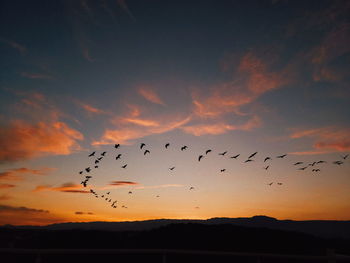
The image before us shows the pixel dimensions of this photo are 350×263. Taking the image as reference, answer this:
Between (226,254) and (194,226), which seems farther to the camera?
(194,226)

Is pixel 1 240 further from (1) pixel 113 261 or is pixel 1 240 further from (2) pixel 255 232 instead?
(2) pixel 255 232

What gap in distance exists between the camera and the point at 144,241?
127m

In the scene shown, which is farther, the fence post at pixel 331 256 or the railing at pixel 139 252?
the fence post at pixel 331 256

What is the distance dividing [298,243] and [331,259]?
151358 mm

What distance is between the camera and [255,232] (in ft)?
447

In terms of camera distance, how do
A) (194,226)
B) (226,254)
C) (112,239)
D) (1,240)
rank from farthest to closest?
1. (1,240)
2. (112,239)
3. (194,226)
4. (226,254)

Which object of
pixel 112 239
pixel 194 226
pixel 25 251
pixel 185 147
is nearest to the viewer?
pixel 25 251

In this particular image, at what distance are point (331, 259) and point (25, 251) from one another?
5.53 meters

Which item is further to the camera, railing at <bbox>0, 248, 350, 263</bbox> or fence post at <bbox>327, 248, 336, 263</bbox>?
fence post at <bbox>327, 248, 336, 263</bbox>

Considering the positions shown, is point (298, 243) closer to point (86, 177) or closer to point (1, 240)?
point (86, 177)

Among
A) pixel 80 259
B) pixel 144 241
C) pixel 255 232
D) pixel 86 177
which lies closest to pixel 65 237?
pixel 80 259

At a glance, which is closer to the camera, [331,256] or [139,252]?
[139,252]

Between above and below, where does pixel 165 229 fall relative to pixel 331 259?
above

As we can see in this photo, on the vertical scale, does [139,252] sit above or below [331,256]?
above
